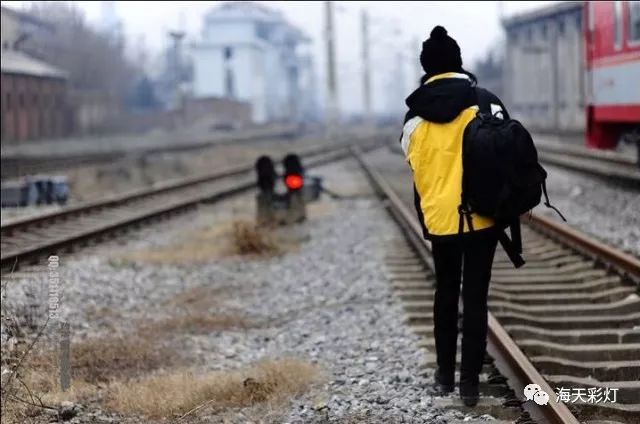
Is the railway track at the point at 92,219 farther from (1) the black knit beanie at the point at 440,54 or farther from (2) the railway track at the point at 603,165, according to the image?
(2) the railway track at the point at 603,165

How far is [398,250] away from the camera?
1128 cm

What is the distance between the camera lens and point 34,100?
131 feet

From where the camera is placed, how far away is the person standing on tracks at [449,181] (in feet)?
16.3

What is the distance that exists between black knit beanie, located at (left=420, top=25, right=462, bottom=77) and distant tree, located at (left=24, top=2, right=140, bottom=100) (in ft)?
99.2

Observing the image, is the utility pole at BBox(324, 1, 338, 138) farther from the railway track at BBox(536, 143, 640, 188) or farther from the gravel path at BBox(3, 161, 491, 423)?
the gravel path at BBox(3, 161, 491, 423)

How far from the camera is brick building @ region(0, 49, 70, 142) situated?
26378 millimetres

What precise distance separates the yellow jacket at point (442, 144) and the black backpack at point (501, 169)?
0.08m

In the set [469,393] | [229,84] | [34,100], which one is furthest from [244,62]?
[469,393]

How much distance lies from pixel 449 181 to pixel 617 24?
385 inches

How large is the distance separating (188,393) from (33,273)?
4.76 metres

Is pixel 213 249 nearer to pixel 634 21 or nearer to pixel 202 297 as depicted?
pixel 202 297

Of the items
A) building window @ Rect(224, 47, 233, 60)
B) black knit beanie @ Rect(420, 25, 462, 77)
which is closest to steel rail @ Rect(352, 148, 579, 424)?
black knit beanie @ Rect(420, 25, 462, 77)

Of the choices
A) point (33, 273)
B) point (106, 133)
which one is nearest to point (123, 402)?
point (33, 273)

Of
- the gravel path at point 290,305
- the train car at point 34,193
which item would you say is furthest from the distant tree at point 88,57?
the gravel path at point 290,305
